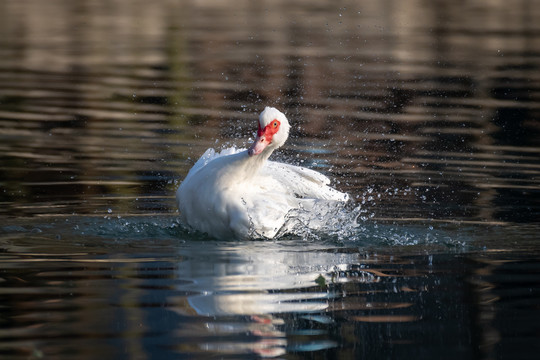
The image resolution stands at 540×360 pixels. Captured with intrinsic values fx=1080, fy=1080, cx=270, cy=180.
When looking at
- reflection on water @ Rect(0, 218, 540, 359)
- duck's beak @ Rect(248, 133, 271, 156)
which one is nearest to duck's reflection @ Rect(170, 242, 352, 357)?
reflection on water @ Rect(0, 218, 540, 359)

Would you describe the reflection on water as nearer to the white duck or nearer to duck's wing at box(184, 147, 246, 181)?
the white duck

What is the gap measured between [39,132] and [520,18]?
2357 cm

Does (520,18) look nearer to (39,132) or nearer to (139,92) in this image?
(139,92)

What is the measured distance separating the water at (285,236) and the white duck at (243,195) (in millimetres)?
168

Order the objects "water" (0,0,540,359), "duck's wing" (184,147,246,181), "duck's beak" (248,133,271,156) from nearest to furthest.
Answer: "water" (0,0,540,359) → "duck's beak" (248,133,271,156) → "duck's wing" (184,147,246,181)

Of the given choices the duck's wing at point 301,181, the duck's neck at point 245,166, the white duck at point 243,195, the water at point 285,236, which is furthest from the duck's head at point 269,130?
the water at point 285,236

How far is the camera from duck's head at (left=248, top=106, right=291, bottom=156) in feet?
31.8

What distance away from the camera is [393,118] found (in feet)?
54.1

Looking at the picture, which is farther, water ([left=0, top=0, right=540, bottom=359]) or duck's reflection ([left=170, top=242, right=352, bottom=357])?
water ([left=0, top=0, right=540, bottom=359])

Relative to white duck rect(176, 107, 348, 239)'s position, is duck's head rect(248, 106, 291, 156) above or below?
above

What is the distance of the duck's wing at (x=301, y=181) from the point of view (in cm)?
1041

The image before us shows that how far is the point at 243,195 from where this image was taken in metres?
9.66

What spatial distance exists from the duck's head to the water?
870 millimetres

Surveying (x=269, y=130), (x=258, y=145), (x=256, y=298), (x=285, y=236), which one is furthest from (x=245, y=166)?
(x=256, y=298)
